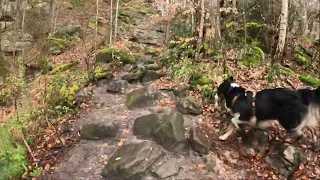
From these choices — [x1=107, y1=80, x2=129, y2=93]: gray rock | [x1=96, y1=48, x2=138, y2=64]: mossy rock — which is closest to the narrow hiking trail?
[x1=107, y1=80, x2=129, y2=93]: gray rock

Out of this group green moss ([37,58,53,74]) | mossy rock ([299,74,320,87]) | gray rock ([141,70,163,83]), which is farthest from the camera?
green moss ([37,58,53,74])

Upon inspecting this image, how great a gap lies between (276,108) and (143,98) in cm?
393

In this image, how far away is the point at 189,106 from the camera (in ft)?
23.4

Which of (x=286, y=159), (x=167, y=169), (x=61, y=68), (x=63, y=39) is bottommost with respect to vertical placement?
(x=167, y=169)

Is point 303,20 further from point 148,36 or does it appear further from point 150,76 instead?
point 148,36

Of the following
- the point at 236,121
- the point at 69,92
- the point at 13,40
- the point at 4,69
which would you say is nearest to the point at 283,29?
the point at 236,121

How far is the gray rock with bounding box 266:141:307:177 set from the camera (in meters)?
5.02

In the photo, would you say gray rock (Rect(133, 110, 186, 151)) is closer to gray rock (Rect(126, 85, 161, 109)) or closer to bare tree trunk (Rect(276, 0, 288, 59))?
gray rock (Rect(126, 85, 161, 109))

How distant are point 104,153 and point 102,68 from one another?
6.29 metres

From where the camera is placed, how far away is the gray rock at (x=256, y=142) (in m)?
5.49

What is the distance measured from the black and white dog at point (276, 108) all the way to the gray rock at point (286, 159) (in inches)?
12.8

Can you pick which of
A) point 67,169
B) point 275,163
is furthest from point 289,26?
point 67,169

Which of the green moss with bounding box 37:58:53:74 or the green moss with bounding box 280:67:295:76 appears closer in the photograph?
the green moss with bounding box 280:67:295:76

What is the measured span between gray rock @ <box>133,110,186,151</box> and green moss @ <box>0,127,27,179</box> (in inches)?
98.3
